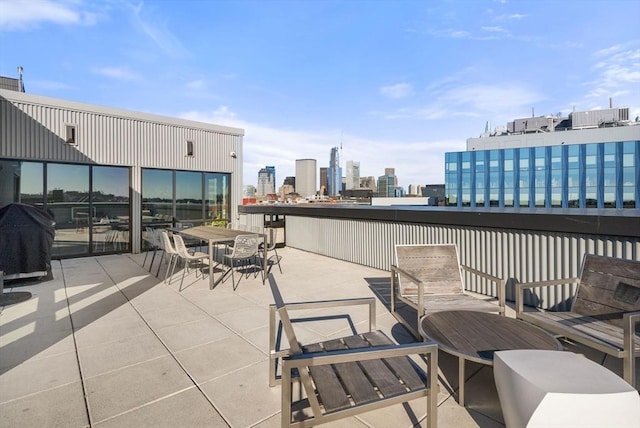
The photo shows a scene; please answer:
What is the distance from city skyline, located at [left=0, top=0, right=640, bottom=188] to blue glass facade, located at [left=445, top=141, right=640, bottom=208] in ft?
79.6

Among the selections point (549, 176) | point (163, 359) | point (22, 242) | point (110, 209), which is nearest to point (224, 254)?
point (22, 242)

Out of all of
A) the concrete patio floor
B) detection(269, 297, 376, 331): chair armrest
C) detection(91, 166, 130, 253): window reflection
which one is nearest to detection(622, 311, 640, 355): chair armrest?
the concrete patio floor

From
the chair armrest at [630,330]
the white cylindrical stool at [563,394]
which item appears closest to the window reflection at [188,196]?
the white cylindrical stool at [563,394]

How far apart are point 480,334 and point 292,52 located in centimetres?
1260

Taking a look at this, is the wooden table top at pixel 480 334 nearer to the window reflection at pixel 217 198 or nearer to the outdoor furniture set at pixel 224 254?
the outdoor furniture set at pixel 224 254

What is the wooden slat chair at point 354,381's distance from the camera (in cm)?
150

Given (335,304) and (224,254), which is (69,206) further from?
(335,304)

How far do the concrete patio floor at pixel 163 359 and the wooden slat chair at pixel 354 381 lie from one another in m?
0.35

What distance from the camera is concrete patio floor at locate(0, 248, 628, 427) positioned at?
2.00 m

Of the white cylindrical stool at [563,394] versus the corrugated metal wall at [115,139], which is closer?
the white cylindrical stool at [563,394]

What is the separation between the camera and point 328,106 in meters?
17.6

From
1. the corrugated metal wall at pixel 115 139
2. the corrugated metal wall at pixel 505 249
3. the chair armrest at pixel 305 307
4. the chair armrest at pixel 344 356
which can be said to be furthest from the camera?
the corrugated metal wall at pixel 115 139

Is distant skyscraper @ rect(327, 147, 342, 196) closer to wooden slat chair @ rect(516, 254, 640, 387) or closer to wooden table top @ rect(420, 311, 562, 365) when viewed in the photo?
wooden slat chair @ rect(516, 254, 640, 387)

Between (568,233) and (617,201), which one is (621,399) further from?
(617,201)
